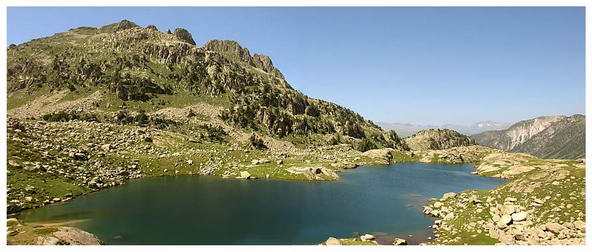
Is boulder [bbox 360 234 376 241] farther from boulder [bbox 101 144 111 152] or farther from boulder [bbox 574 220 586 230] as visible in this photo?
boulder [bbox 101 144 111 152]

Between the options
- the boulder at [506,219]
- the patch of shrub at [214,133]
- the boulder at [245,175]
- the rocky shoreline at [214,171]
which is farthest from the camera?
the patch of shrub at [214,133]

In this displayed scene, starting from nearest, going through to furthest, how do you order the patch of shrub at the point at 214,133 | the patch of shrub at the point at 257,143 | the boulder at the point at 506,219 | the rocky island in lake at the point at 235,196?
1. the rocky island in lake at the point at 235,196
2. the boulder at the point at 506,219
3. the patch of shrub at the point at 214,133
4. the patch of shrub at the point at 257,143

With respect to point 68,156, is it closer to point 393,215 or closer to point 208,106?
point 393,215

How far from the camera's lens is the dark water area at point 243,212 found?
49656mm

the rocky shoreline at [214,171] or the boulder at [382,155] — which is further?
the boulder at [382,155]

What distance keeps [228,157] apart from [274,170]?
819 inches

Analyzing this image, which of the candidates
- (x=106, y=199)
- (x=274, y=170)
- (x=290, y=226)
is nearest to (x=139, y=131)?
(x=274, y=170)

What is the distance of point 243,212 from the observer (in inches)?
2496

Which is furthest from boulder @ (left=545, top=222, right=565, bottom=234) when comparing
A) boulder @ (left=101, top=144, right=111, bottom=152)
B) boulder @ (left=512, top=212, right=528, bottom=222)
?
boulder @ (left=101, top=144, right=111, bottom=152)

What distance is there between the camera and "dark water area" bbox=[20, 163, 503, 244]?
49656 millimetres

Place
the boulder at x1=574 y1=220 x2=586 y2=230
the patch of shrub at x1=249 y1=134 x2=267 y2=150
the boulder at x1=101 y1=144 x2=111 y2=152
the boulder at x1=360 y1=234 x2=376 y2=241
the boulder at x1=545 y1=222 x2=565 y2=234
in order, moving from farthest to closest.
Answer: the patch of shrub at x1=249 y1=134 x2=267 y2=150, the boulder at x1=101 y1=144 x2=111 y2=152, the boulder at x1=360 y1=234 x2=376 y2=241, the boulder at x1=545 y1=222 x2=565 y2=234, the boulder at x1=574 y1=220 x2=586 y2=230

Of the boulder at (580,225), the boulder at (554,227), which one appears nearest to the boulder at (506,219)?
the boulder at (554,227)

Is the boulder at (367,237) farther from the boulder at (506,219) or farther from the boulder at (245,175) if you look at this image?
the boulder at (245,175)

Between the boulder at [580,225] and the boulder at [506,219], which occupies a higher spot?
the boulder at [580,225]
